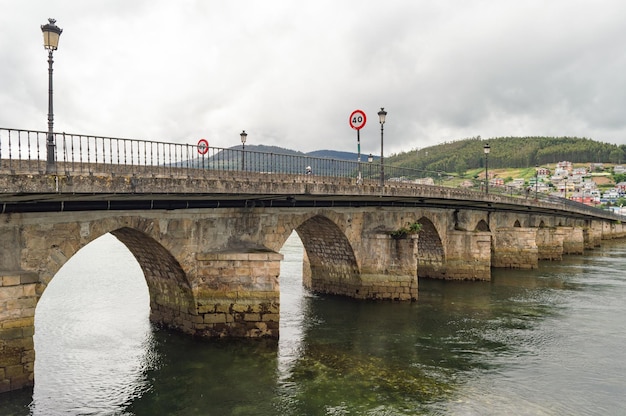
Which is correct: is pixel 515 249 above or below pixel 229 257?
below

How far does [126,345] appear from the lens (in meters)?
15.4

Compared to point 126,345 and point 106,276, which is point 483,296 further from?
point 106,276

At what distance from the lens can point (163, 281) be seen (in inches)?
636

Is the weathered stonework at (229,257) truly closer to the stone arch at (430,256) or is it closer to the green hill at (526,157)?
the stone arch at (430,256)

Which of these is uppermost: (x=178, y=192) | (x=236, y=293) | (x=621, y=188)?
(x=621, y=188)

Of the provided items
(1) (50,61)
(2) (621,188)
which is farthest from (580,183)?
(1) (50,61)

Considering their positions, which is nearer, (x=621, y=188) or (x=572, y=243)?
(x=572, y=243)

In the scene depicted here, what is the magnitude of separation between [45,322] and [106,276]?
966 cm

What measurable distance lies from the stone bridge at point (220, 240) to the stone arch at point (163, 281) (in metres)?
0.05

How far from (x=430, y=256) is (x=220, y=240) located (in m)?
17.8

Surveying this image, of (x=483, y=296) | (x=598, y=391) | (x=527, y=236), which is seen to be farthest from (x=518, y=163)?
(x=598, y=391)

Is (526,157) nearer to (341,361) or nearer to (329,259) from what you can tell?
(329,259)

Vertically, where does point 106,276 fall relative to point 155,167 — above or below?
below

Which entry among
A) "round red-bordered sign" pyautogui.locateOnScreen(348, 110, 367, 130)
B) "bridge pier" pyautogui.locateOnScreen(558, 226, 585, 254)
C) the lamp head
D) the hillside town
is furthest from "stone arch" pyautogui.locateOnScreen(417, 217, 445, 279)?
the hillside town
